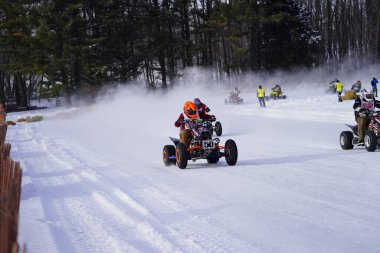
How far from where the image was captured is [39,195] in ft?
32.3

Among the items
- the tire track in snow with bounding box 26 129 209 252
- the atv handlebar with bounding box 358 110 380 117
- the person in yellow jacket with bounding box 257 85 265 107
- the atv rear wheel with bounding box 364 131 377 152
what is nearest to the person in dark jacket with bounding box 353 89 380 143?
the atv handlebar with bounding box 358 110 380 117

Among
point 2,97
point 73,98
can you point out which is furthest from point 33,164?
point 2,97

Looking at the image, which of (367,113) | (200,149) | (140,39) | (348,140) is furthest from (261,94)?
(140,39)

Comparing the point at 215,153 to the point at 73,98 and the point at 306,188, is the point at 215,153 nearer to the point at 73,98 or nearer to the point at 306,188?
the point at 306,188

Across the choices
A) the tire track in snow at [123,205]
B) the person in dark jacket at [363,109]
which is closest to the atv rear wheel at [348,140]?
the person in dark jacket at [363,109]

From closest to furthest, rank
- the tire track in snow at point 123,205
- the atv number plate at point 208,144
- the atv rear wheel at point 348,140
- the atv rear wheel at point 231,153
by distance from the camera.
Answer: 1. the tire track in snow at point 123,205
2. the atv rear wheel at point 231,153
3. the atv number plate at point 208,144
4. the atv rear wheel at point 348,140

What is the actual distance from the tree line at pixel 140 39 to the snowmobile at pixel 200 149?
3680cm

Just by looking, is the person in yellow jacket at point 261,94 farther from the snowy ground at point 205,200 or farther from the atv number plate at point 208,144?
the atv number plate at point 208,144

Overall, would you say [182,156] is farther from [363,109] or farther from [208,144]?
[363,109]

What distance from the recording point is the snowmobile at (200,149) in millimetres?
12531

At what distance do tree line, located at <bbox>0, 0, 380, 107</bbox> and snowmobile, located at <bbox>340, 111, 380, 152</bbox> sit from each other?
3740cm

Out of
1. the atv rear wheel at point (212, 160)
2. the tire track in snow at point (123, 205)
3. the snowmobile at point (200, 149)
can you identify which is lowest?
the atv rear wheel at point (212, 160)

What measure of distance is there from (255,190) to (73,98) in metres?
44.7

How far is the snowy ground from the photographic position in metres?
6.34
